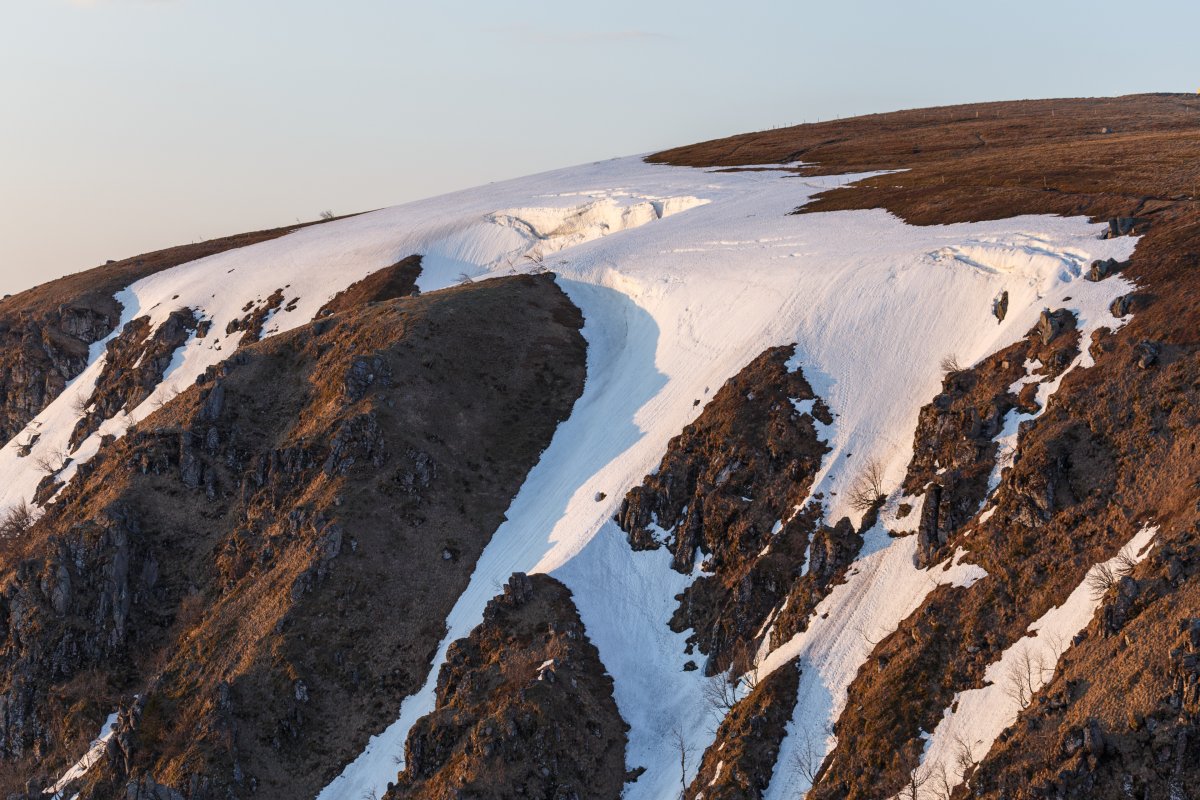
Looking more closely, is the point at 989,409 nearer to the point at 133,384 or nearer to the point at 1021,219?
the point at 1021,219

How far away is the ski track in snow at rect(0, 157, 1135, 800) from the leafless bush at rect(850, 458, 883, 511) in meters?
0.80

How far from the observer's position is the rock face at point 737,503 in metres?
62.5

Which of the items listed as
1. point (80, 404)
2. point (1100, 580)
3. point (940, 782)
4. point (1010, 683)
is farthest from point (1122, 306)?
point (80, 404)

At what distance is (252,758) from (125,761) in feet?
27.5

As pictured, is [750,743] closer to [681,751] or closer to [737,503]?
[681,751]

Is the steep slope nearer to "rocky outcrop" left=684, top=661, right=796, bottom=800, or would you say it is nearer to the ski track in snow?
"rocky outcrop" left=684, top=661, right=796, bottom=800

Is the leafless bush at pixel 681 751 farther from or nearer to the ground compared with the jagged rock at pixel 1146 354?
nearer to the ground

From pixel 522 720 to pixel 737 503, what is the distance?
63.4 ft

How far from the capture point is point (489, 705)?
59969 mm

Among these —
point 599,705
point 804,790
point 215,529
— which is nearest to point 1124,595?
point 804,790

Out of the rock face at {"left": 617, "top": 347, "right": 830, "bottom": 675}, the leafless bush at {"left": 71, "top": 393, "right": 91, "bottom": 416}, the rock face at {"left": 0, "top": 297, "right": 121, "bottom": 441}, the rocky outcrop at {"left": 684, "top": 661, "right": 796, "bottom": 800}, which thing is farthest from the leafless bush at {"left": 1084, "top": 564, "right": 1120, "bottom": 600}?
the rock face at {"left": 0, "top": 297, "right": 121, "bottom": 441}

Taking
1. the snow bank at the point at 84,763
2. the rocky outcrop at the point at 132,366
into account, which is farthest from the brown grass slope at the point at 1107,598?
the rocky outcrop at the point at 132,366

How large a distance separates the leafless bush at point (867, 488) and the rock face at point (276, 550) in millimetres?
27299

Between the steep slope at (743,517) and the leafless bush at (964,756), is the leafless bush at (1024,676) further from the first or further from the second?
the leafless bush at (964,756)
